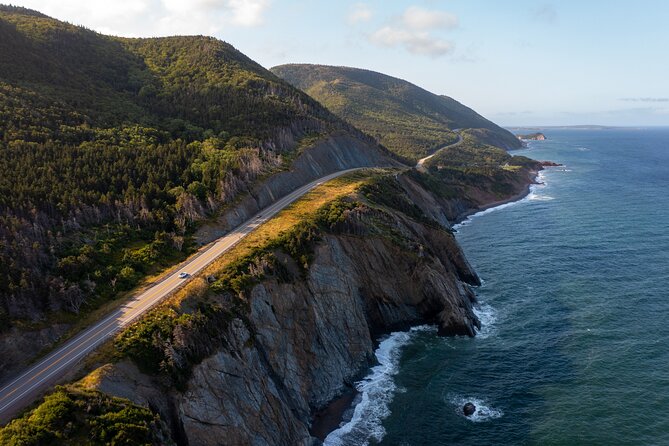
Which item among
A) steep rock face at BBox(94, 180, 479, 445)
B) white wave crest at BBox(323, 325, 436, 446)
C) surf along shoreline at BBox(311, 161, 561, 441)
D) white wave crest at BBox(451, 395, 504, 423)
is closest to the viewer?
steep rock face at BBox(94, 180, 479, 445)

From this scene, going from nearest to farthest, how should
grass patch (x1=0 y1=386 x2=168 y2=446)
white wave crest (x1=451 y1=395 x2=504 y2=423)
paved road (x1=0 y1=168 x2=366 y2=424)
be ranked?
grass patch (x1=0 y1=386 x2=168 y2=446) < paved road (x1=0 y1=168 x2=366 y2=424) < white wave crest (x1=451 y1=395 x2=504 y2=423)

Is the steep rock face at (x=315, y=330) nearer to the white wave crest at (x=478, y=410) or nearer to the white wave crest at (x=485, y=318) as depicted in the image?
the white wave crest at (x=485, y=318)

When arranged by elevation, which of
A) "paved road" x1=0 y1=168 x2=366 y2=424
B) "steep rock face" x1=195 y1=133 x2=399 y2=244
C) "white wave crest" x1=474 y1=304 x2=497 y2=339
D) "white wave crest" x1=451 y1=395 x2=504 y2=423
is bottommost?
"white wave crest" x1=451 y1=395 x2=504 y2=423

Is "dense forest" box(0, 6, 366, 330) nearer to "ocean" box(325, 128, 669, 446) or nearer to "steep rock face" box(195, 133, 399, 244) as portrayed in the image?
"steep rock face" box(195, 133, 399, 244)

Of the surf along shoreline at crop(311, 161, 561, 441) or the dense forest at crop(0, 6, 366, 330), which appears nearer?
the surf along shoreline at crop(311, 161, 561, 441)

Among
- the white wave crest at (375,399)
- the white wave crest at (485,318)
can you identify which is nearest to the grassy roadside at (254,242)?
the white wave crest at (375,399)

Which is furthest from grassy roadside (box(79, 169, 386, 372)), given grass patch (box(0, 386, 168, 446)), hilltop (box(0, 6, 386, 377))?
hilltop (box(0, 6, 386, 377))
